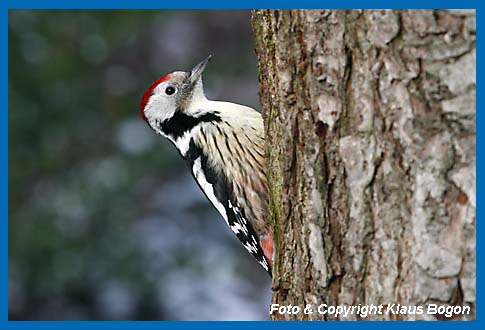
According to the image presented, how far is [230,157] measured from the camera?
2.99 m

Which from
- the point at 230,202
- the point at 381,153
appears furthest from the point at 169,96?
the point at 381,153

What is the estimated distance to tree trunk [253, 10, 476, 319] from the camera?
5.12ft

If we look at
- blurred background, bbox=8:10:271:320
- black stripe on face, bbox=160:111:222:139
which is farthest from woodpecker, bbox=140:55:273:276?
blurred background, bbox=8:10:271:320

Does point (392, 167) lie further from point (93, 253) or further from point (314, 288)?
point (93, 253)

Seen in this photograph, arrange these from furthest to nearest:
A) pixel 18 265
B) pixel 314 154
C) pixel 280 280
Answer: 1. pixel 18 265
2. pixel 280 280
3. pixel 314 154

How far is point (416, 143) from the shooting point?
160cm

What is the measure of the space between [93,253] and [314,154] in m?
3.00

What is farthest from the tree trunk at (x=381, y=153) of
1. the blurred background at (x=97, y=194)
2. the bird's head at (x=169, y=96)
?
the blurred background at (x=97, y=194)

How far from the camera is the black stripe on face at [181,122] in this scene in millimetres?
3045

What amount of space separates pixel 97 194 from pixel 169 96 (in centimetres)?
150

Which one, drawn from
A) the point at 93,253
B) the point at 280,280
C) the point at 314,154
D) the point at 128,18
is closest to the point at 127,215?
the point at 93,253

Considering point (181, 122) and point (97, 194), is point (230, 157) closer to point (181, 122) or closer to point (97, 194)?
point (181, 122)

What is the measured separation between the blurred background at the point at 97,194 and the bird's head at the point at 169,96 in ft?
4.55

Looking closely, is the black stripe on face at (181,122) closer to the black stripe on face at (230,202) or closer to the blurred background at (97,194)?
the black stripe on face at (230,202)
